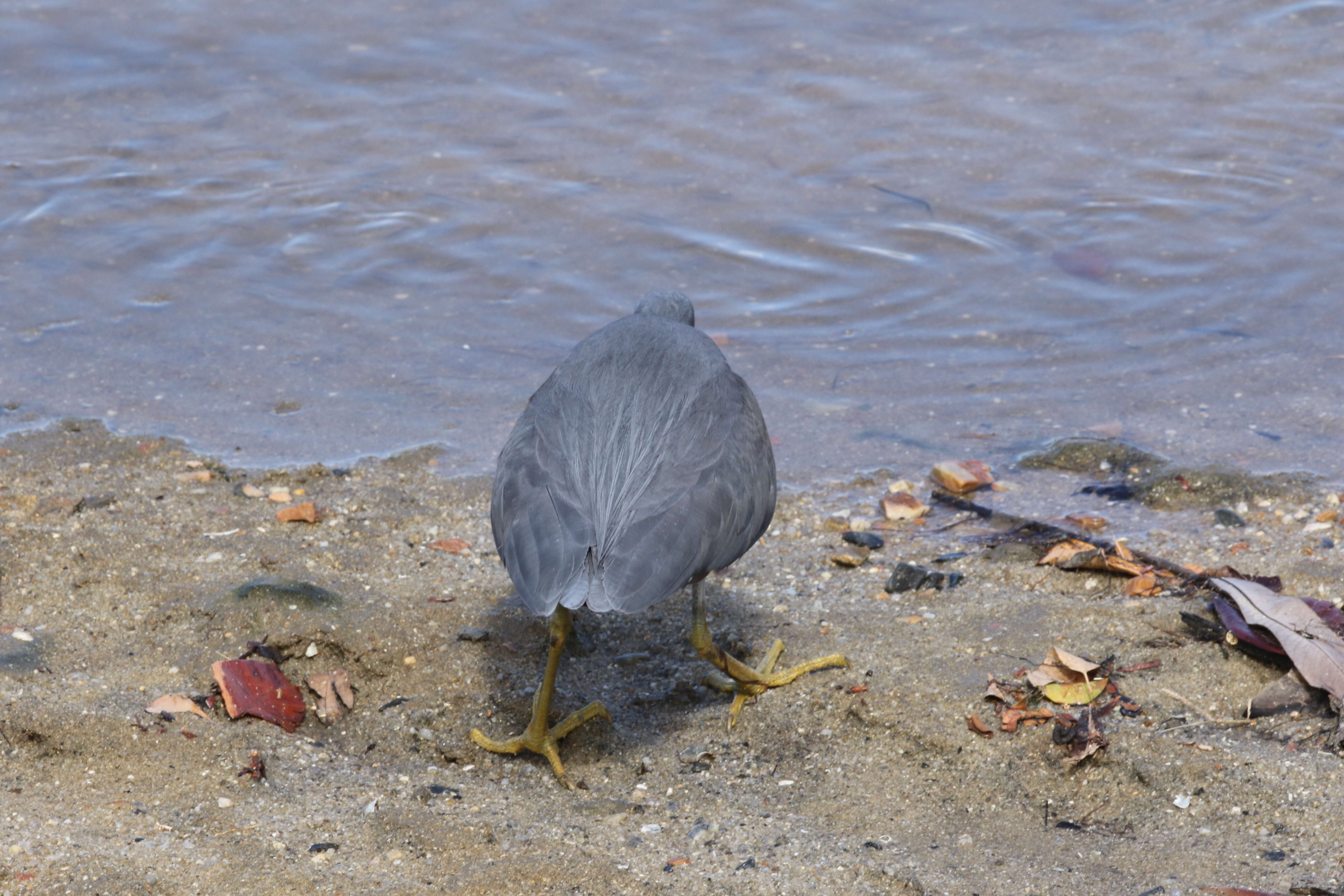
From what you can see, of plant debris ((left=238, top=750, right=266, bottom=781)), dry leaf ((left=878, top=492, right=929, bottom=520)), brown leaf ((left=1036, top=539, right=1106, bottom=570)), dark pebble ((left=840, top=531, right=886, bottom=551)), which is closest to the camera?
plant debris ((left=238, top=750, right=266, bottom=781))

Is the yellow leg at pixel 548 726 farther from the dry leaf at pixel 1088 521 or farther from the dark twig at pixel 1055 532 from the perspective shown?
the dry leaf at pixel 1088 521

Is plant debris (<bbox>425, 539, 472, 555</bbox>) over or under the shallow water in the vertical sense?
under

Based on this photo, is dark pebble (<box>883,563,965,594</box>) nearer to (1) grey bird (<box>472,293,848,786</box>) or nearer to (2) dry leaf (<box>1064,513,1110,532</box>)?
(1) grey bird (<box>472,293,848,786</box>)

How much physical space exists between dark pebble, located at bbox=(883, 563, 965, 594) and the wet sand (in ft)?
0.22

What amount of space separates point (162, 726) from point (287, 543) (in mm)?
1282

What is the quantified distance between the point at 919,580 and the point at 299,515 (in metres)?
2.33

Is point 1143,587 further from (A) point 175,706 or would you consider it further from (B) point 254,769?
(A) point 175,706

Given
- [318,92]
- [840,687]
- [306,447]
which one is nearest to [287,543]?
[306,447]

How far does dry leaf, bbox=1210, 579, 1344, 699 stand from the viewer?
11.8 feet


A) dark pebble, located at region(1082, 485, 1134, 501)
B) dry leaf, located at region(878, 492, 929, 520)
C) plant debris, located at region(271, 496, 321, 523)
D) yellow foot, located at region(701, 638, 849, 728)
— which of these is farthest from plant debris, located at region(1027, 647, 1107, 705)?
plant debris, located at region(271, 496, 321, 523)

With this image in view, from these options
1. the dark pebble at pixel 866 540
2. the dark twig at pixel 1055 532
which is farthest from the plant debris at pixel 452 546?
the dark twig at pixel 1055 532

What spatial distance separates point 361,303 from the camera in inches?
294

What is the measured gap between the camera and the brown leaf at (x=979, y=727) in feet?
12.1

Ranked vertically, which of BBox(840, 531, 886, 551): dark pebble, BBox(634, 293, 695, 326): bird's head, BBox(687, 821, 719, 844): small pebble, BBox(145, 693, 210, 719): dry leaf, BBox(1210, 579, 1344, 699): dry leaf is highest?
BBox(634, 293, 695, 326): bird's head
